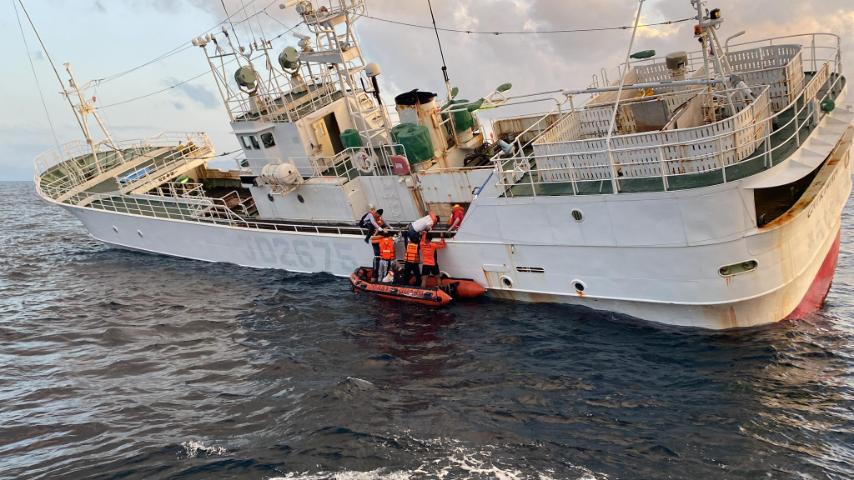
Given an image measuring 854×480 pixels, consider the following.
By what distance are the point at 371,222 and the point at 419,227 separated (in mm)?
1475

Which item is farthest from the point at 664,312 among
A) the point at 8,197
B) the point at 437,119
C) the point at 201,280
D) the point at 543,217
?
the point at 8,197

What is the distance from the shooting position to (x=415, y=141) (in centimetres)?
1625

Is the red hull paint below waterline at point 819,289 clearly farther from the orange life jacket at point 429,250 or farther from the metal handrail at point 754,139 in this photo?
the orange life jacket at point 429,250

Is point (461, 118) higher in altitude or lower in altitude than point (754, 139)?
higher

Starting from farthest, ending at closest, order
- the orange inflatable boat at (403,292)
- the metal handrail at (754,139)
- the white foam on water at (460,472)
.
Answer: the orange inflatable boat at (403,292)
the metal handrail at (754,139)
the white foam on water at (460,472)

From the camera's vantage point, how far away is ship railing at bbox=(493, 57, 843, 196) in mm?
11695

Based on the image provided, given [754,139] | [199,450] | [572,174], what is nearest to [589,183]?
[572,174]

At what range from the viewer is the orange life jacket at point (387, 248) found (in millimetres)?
15867

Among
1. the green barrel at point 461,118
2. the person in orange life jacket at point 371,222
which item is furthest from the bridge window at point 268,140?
the green barrel at point 461,118

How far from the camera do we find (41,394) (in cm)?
1297

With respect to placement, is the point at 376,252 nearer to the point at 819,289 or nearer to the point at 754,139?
the point at 754,139

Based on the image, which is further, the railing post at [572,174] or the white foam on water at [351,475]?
the railing post at [572,174]

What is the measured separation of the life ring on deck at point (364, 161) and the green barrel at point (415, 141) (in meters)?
0.97

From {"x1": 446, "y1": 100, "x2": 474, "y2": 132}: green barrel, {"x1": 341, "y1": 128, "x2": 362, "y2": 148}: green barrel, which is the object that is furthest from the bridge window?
{"x1": 446, "y1": 100, "x2": 474, "y2": 132}: green barrel
